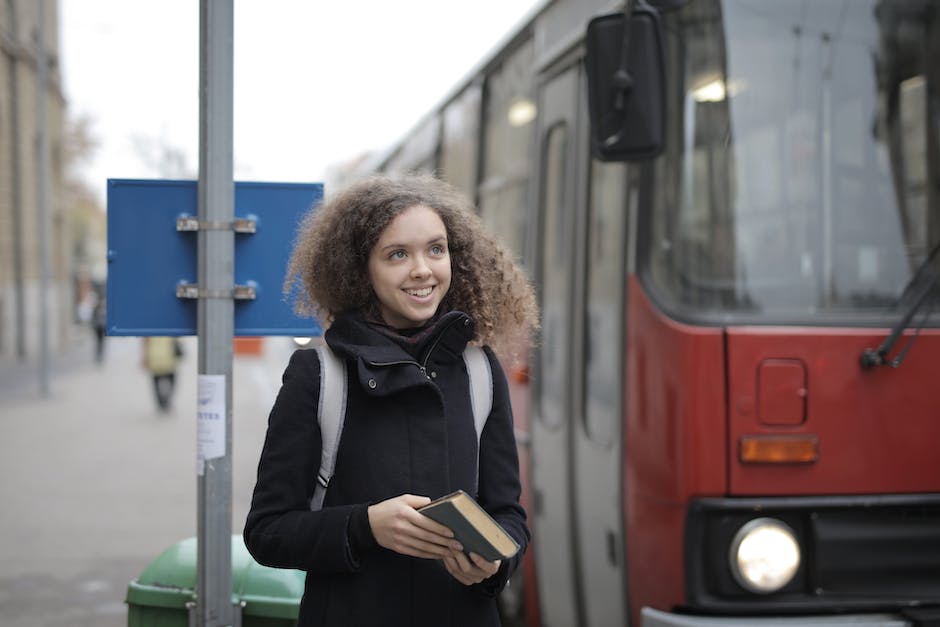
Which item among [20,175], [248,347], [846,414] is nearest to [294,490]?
[846,414]

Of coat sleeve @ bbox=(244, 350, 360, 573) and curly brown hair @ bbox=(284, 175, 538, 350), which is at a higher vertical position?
curly brown hair @ bbox=(284, 175, 538, 350)

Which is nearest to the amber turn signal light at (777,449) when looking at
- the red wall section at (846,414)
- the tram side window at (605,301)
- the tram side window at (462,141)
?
the red wall section at (846,414)

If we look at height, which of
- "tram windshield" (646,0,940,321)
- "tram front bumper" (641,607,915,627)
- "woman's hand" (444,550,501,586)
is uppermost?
"tram windshield" (646,0,940,321)

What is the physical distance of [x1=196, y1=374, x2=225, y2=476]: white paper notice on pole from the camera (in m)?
3.18

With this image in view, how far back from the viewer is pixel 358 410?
2145 millimetres

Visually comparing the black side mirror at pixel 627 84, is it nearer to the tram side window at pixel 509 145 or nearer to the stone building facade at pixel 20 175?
the tram side window at pixel 509 145

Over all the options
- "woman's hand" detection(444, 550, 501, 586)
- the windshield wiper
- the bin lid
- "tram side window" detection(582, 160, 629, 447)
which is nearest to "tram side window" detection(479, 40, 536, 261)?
"tram side window" detection(582, 160, 629, 447)

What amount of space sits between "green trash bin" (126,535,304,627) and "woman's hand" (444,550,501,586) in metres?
1.26

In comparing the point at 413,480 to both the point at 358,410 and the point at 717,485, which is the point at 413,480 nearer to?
the point at 358,410

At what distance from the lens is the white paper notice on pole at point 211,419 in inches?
125

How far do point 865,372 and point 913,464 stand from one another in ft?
1.12

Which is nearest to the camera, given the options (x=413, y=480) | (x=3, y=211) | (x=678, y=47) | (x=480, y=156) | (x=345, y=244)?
(x=413, y=480)

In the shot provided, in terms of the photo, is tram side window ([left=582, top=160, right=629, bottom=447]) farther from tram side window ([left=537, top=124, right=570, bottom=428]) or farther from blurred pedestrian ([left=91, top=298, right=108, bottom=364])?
blurred pedestrian ([left=91, top=298, right=108, bottom=364])

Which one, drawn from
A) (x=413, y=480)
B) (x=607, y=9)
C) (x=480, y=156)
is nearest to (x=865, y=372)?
(x=607, y=9)
